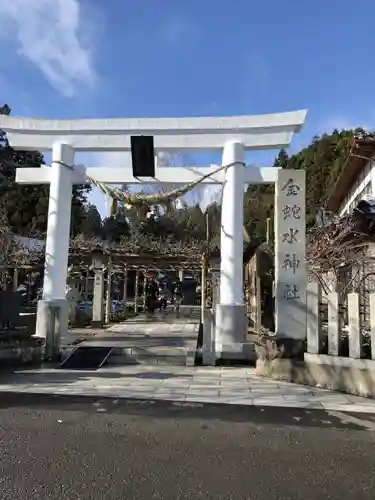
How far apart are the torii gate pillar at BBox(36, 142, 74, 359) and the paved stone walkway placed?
7.37 ft

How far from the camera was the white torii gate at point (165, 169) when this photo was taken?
1160 cm

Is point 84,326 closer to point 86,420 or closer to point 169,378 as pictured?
point 169,378

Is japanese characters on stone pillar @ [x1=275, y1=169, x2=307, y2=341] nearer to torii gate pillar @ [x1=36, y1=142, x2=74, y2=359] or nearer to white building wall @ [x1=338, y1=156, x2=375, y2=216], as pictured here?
torii gate pillar @ [x1=36, y1=142, x2=74, y2=359]

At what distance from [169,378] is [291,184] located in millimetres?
5234

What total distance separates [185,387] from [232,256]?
14.1 feet

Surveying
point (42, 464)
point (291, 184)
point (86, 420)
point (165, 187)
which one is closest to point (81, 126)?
point (165, 187)

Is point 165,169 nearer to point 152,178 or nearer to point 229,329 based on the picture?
point 152,178

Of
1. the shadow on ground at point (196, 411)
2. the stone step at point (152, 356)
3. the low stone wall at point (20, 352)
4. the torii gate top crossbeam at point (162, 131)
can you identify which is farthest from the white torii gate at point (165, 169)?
the shadow on ground at point (196, 411)

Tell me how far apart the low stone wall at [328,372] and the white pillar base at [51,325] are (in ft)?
17.2

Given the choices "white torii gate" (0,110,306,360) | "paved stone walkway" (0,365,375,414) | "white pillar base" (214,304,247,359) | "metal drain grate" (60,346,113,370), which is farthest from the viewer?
"white torii gate" (0,110,306,360)

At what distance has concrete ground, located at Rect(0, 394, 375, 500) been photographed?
12.5 ft

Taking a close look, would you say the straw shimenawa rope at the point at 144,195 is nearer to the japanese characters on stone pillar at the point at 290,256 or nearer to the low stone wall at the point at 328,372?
the japanese characters on stone pillar at the point at 290,256

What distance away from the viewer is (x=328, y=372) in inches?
331

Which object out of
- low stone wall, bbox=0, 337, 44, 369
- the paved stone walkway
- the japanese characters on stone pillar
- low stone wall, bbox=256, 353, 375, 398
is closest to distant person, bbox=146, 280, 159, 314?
low stone wall, bbox=0, 337, 44, 369
